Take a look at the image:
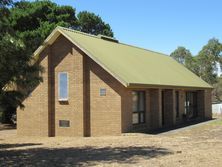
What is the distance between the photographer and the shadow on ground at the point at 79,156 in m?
13.3

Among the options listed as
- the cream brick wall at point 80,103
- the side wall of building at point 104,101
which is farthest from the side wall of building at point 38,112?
the side wall of building at point 104,101

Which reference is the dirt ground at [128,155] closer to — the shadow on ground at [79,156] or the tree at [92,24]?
the shadow on ground at [79,156]

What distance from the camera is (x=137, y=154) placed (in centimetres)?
1462

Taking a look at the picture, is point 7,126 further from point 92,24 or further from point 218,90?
point 218,90

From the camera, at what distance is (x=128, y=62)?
26.7 m

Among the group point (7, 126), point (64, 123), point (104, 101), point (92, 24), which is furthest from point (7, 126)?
point (92, 24)

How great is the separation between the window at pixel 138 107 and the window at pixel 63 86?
11.8ft

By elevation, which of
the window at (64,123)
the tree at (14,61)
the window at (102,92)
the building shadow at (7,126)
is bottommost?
the building shadow at (7,126)

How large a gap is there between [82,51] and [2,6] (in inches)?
369

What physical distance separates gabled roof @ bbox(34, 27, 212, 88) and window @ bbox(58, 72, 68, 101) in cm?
183

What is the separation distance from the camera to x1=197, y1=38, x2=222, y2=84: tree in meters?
72.8

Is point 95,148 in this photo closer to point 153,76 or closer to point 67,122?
point 67,122

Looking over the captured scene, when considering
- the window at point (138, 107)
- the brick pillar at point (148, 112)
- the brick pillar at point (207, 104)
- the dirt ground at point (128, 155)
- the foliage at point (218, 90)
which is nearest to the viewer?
the dirt ground at point (128, 155)

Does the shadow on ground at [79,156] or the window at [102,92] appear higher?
the window at [102,92]
